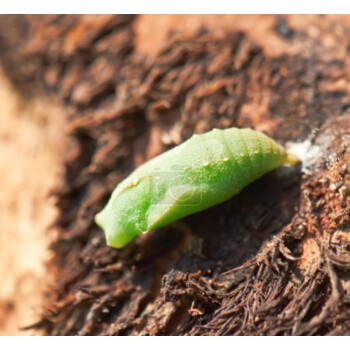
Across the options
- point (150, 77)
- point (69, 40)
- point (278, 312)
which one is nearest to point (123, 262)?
→ point (278, 312)

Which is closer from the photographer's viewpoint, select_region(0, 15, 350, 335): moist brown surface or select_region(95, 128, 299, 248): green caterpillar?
select_region(0, 15, 350, 335): moist brown surface

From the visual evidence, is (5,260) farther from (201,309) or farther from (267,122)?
(267,122)

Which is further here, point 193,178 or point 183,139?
point 183,139

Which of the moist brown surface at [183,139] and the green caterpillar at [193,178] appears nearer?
the moist brown surface at [183,139]

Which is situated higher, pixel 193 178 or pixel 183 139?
pixel 183 139
